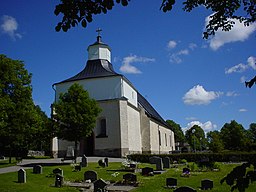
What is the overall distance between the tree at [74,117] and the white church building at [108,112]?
396 inches

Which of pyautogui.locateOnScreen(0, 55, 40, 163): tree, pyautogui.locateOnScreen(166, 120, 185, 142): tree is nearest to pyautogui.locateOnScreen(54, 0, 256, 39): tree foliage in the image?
pyautogui.locateOnScreen(0, 55, 40, 163): tree

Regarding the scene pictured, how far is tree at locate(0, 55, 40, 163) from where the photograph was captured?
27.5 metres

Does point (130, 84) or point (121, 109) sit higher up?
point (130, 84)

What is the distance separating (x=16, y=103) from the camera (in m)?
29.3

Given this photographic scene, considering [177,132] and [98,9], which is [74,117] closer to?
[98,9]

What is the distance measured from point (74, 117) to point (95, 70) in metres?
16.6

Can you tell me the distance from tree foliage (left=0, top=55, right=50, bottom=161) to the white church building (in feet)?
23.5

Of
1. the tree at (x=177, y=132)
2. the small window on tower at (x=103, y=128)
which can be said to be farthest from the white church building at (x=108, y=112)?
the tree at (x=177, y=132)

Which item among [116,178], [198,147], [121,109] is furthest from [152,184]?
[198,147]

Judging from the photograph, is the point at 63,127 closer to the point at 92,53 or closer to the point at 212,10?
the point at 92,53

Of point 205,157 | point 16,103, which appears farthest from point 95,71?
point 205,157

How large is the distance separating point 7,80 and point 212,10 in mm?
28330

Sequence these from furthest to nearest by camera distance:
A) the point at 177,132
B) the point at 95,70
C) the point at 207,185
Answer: the point at 177,132
the point at 95,70
the point at 207,185

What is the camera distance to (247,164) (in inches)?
121
